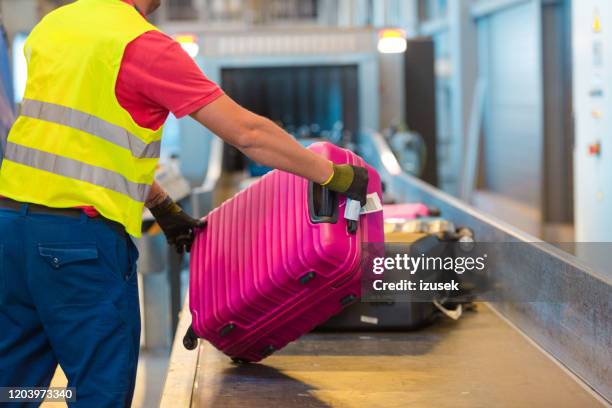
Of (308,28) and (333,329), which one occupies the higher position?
(308,28)

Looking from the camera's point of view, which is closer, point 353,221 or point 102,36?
point 102,36

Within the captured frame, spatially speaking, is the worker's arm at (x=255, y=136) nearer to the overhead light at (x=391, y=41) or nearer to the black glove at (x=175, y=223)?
the black glove at (x=175, y=223)

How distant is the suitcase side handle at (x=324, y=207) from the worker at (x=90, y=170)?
0.66ft

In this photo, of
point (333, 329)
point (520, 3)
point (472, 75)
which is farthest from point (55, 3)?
point (333, 329)

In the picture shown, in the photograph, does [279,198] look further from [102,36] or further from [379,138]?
[379,138]

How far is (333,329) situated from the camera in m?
3.19

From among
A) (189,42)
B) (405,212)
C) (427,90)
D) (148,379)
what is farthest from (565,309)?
(427,90)

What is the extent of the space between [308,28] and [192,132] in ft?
4.76

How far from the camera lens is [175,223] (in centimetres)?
276

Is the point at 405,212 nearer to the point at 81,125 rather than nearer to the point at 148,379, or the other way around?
the point at 148,379

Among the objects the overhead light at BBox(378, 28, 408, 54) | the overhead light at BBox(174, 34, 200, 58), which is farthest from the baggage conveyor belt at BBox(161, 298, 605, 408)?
the overhead light at BBox(174, 34, 200, 58)

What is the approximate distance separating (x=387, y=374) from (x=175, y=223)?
708 millimetres

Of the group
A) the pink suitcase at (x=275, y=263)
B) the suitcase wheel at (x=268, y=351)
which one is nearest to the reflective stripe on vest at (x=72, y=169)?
the pink suitcase at (x=275, y=263)

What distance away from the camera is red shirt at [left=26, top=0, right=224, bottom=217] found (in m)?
2.14
